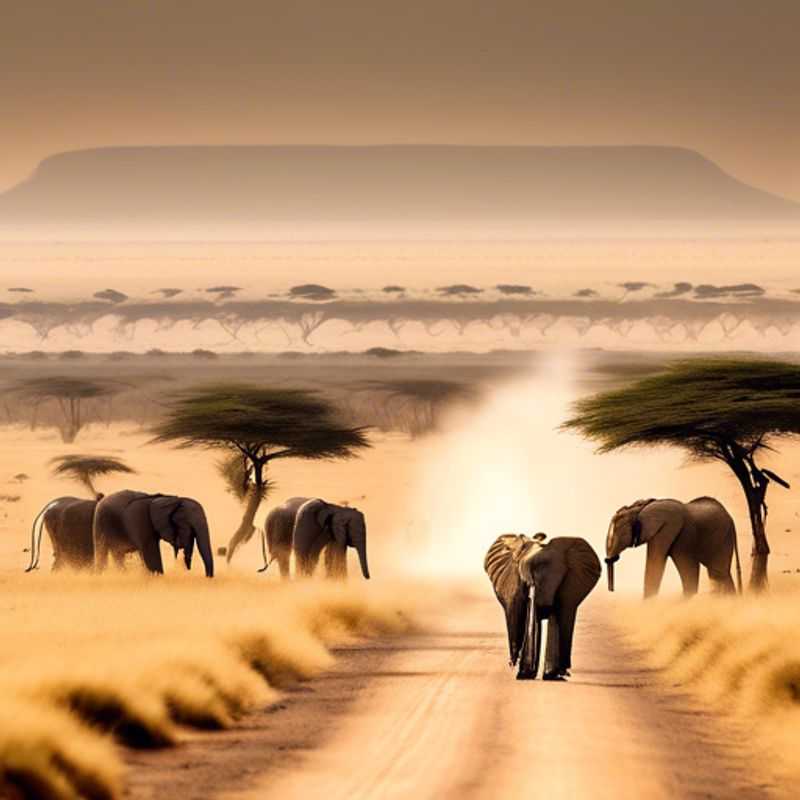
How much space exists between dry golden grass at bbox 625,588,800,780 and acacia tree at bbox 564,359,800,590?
11358 mm

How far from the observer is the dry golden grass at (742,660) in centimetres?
2395

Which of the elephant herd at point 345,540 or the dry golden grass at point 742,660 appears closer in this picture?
the dry golden grass at point 742,660

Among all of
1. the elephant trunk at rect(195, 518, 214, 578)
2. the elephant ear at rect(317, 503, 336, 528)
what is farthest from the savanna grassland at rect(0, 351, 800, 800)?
the elephant ear at rect(317, 503, 336, 528)

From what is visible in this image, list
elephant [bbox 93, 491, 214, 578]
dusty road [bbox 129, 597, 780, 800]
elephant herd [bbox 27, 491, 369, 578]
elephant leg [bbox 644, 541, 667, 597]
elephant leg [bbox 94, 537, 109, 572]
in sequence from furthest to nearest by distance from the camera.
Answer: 1. elephant leg [bbox 94, 537, 109, 572]
2. elephant herd [bbox 27, 491, 369, 578]
3. elephant [bbox 93, 491, 214, 578]
4. elephant leg [bbox 644, 541, 667, 597]
5. dusty road [bbox 129, 597, 780, 800]

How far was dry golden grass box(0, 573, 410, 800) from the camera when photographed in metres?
19.2

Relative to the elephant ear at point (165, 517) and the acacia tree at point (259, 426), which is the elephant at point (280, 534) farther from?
the acacia tree at point (259, 426)

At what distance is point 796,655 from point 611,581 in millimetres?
19263

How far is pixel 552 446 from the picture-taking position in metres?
112

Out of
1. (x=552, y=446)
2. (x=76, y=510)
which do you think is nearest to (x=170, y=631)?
(x=76, y=510)

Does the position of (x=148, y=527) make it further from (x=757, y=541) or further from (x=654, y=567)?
(x=757, y=541)

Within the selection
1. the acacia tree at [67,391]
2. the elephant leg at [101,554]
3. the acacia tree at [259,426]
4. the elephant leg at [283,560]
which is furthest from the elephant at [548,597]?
the acacia tree at [67,391]

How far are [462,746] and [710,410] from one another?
3121cm

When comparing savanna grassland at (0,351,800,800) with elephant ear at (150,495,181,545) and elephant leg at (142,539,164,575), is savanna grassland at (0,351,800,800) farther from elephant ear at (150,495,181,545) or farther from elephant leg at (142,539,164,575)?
elephant ear at (150,495,181,545)

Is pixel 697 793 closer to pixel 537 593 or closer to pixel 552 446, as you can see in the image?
pixel 537 593
